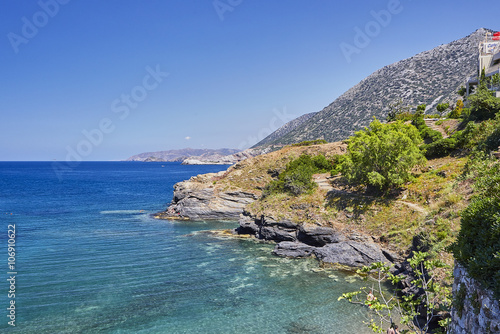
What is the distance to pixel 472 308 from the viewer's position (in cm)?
896

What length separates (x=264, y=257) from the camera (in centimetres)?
3123

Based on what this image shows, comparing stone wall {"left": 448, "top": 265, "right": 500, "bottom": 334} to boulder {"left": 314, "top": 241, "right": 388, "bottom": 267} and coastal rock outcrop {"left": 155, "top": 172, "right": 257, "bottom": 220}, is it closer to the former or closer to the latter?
boulder {"left": 314, "top": 241, "right": 388, "bottom": 267}

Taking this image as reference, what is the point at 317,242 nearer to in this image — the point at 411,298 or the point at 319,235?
the point at 319,235

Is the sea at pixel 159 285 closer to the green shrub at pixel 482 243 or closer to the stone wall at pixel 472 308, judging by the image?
the stone wall at pixel 472 308

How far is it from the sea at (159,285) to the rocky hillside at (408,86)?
10754cm

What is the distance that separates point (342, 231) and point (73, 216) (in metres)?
44.4

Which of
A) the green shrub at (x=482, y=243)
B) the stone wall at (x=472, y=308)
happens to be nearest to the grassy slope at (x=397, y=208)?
the stone wall at (x=472, y=308)

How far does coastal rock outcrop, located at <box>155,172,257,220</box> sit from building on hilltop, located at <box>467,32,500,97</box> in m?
43.6

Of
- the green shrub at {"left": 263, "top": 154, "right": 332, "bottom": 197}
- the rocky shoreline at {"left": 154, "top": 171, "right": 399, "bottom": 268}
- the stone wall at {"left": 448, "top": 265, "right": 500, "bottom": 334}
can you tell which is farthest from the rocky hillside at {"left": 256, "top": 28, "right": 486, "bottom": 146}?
the stone wall at {"left": 448, "top": 265, "right": 500, "bottom": 334}

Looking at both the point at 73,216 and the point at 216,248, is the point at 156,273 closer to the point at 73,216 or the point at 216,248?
the point at 216,248

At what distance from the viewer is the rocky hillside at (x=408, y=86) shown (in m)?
123

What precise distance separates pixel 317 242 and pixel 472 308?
78.3ft

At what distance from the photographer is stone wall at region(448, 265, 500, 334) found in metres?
7.94

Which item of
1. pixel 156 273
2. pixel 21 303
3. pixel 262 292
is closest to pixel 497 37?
pixel 262 292
